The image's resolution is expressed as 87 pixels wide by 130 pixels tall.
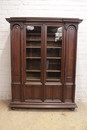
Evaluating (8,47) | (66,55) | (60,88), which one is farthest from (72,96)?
(8,47)

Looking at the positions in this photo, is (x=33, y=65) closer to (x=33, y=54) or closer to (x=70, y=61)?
(x=33, y=54)

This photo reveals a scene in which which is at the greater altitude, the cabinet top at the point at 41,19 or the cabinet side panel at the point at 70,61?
the cabinet top at the point at 41,19

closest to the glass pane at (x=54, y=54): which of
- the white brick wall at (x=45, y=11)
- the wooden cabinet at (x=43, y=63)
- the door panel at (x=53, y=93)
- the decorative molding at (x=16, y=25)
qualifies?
the wooden cabinet at (x=43, y=63)

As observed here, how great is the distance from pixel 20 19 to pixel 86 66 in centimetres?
185

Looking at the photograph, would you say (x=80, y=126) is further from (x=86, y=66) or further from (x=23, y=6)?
(x=23, y=6)

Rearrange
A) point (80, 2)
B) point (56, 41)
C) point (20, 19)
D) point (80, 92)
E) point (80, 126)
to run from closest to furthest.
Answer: point (80, 126) < point (20, 19) < point (56, 41) < point (80, 2) < point (80, 92)

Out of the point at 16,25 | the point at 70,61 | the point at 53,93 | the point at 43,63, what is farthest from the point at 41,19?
the point at 53,93

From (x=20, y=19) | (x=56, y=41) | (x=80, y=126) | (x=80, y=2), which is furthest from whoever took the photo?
(x=80, y=2)

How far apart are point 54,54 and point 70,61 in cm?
37

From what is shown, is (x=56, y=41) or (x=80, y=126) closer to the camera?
(x=80, y=126)

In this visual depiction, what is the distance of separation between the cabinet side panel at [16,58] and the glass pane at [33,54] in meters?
0.19

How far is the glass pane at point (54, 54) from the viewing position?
2746 mm

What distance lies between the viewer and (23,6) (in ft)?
10.2

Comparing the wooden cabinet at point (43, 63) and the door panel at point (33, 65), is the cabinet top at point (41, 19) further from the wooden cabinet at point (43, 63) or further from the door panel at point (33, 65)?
the door panel at point (33, 65)
